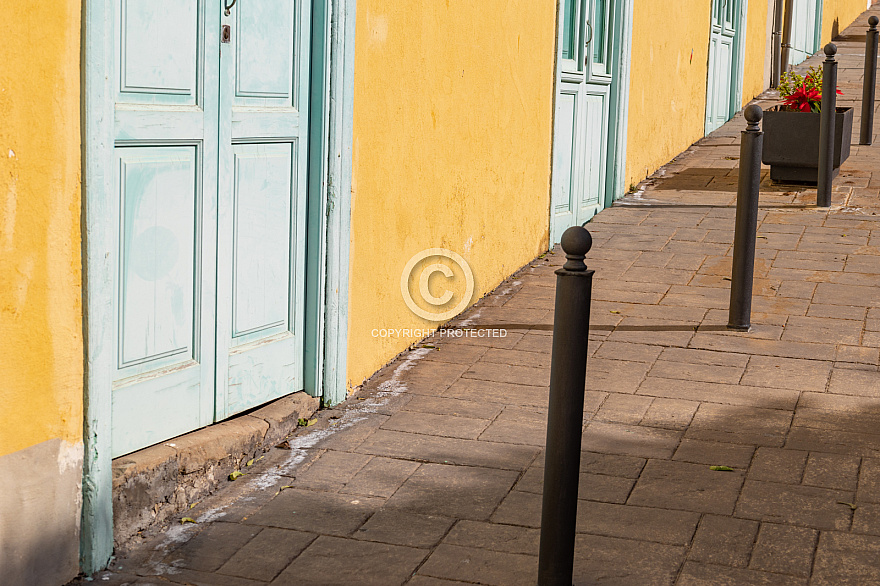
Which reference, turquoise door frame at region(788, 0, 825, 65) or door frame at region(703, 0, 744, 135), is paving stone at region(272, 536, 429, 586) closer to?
door frame at region(703, 0, 744, 135)

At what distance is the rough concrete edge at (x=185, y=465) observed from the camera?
10.5 feet

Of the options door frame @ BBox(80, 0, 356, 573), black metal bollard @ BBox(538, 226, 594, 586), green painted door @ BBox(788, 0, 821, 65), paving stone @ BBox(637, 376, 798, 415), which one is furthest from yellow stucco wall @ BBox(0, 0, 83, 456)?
green painted door @ BBox(788, 0, 821, 65)

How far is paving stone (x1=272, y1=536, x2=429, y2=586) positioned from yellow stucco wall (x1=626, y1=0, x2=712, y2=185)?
20.8ft

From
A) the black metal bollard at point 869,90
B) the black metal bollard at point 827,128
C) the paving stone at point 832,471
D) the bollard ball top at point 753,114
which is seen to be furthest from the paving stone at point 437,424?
the black metal bollard at point 869,90

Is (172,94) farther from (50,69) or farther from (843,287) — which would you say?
(843,287)

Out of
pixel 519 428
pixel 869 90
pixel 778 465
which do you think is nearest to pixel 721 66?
pixel 869 90

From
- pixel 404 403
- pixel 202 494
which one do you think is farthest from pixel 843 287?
pixel 202 494

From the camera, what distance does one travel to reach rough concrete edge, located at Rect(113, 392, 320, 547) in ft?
10.5

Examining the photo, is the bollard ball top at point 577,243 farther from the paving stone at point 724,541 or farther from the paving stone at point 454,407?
the paving stone at point 454,407

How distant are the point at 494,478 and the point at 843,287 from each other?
3.51 metres

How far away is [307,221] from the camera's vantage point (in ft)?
14.0

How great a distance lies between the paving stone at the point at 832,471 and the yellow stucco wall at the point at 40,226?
96.5 inches

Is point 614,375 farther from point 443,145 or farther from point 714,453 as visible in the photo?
point 443,145

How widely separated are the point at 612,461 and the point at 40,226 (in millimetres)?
2156
